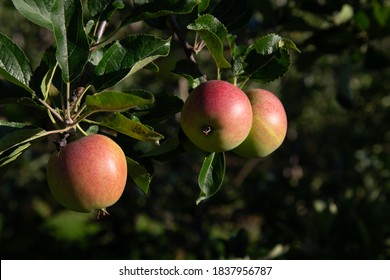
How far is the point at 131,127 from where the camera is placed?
1.20 metres

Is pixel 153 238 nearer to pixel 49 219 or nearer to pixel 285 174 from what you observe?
pixel 285 174

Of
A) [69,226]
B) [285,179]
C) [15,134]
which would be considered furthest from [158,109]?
[69,226]

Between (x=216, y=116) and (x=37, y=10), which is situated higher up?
(x=37, y=10)

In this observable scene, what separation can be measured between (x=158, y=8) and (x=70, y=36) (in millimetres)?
227

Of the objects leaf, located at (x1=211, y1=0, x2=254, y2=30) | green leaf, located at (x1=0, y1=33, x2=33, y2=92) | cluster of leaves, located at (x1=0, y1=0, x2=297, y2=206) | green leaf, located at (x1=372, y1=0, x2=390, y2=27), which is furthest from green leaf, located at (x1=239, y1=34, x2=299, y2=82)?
green leaf, located at (x1=372, y1=0, x2=390, y2=27)

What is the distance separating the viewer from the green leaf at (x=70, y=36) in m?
1.25

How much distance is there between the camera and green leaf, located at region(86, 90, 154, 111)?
3.53ft

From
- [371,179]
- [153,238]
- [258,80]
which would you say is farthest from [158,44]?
[153,238]

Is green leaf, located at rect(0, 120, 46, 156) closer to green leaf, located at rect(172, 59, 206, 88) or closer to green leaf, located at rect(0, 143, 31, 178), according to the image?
green leaf, located at rect(0, 143, 31, 178)

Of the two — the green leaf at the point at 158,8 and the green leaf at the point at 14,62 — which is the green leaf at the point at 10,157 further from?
the green leaf at the point at 158,8

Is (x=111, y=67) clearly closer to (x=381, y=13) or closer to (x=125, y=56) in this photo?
(x=125, y=56)

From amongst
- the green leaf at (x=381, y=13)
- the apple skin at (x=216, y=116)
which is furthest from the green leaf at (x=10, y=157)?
the green leaf at (x=381, y=13)

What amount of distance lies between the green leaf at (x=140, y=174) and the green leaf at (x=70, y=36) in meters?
0.24

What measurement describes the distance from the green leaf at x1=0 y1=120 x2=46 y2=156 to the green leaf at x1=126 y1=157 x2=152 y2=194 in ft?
0.72
